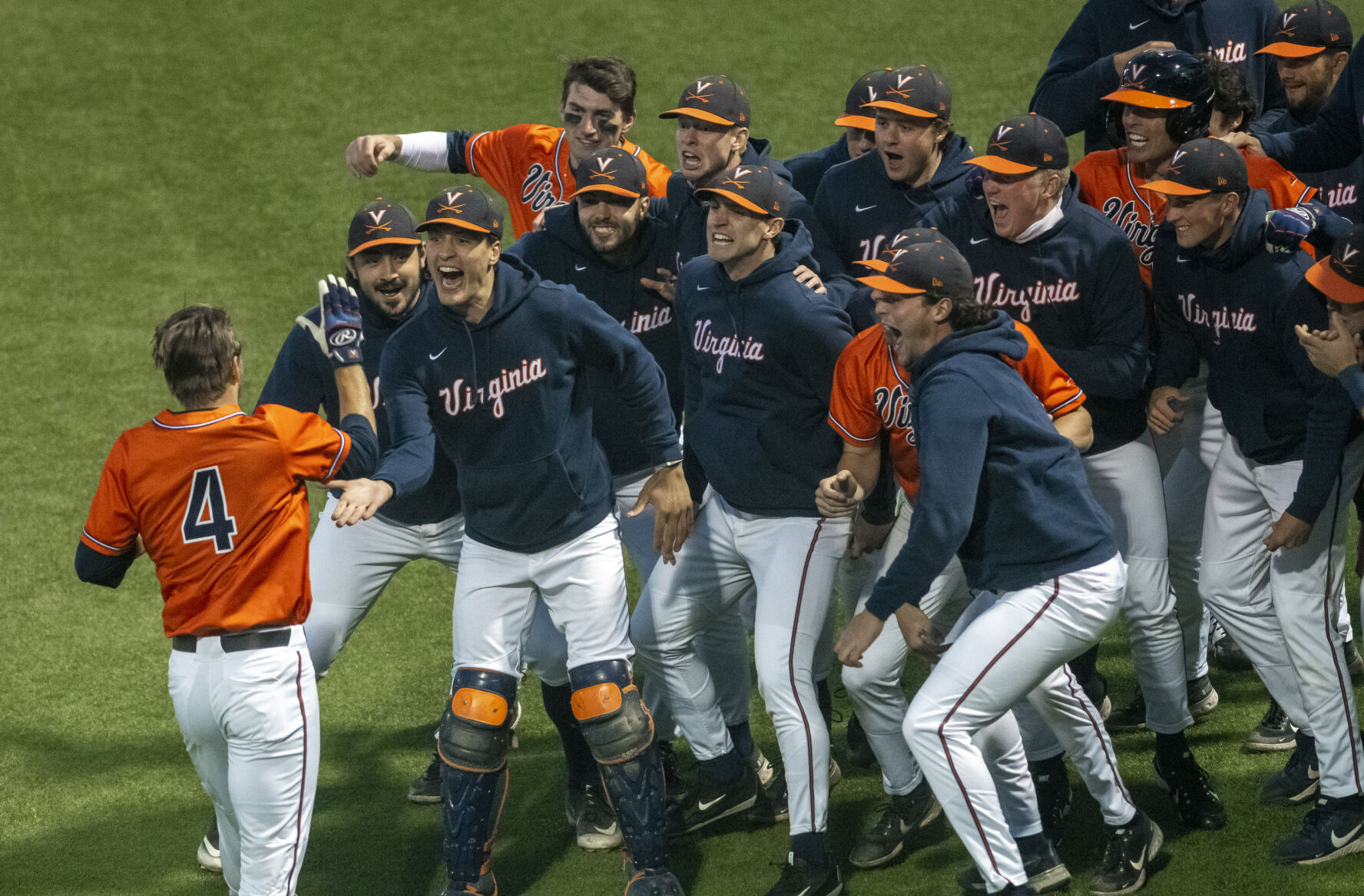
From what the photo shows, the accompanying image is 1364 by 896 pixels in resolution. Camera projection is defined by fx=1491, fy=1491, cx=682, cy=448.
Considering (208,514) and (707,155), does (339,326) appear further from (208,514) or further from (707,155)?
(707,155)

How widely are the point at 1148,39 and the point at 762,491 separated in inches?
116

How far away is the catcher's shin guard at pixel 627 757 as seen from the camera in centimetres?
451

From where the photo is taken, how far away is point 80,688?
6.23 meters

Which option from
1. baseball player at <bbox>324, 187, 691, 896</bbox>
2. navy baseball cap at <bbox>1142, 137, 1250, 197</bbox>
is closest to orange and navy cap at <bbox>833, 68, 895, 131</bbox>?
navy baseball cap at <bbox>1142, 137, 1250, 197</bbox>

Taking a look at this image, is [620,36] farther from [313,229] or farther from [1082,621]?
[1082,621]

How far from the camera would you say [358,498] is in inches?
161

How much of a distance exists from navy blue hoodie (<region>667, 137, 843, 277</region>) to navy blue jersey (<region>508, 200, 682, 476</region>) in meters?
0.08

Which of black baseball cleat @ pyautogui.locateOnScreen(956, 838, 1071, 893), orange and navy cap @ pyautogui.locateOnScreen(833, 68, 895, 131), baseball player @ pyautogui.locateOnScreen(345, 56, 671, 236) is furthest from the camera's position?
baseball player @ pyautogui.locateOnScreen(345, 56, 671, 236)

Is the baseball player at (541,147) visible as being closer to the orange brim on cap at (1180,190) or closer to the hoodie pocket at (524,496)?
the hoodie pocket at (524,496)

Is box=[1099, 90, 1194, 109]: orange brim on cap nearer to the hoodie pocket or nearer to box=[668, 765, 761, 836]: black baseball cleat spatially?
the hoodie pocket

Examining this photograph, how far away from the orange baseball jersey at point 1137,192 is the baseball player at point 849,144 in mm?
820

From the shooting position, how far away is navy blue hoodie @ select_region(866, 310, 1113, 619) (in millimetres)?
3816

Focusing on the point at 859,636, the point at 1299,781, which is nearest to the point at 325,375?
the point at 859,636

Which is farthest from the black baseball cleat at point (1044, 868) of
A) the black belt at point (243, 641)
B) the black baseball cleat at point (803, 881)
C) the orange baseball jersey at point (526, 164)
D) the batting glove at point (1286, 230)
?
the orange baseball jersey at point (526, 164)
